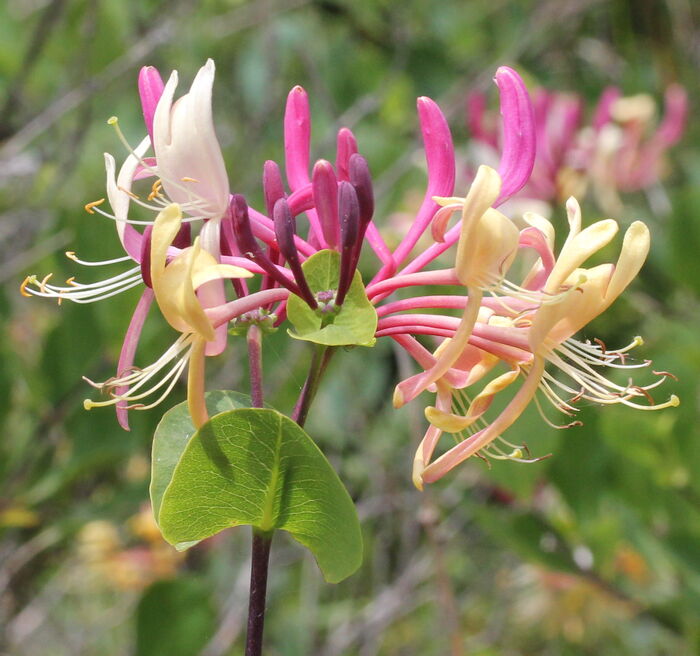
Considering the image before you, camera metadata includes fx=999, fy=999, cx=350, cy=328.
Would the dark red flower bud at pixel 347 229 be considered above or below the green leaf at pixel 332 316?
above

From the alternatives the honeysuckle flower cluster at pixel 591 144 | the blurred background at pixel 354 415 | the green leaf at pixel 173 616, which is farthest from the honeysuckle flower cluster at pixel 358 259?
the honeysuckle flower cluster at pixel 591 144

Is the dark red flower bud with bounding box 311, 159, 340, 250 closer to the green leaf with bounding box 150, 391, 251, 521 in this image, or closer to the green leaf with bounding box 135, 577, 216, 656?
the green leaf with bounding box 150, 391, 251, 521

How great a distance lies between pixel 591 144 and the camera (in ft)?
6.45

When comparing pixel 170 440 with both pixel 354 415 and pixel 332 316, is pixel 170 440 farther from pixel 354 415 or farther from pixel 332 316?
pixel 354 415

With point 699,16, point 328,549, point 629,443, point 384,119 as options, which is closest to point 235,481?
point 328,549

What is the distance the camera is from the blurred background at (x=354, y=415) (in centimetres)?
130

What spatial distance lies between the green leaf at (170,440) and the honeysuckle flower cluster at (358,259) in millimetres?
27

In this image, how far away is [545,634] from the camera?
209cm

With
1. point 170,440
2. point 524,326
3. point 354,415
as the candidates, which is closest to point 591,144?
point 354,415

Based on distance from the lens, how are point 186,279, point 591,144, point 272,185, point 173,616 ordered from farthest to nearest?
point 591,144, point 173,616, point 272,185, point 186,279

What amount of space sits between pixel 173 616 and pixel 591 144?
122 centimetres

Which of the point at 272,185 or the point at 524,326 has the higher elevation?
the point at 272,185

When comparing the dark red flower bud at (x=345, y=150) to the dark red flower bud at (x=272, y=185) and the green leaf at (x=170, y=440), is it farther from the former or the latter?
the green leaf at (x=170, y=440)

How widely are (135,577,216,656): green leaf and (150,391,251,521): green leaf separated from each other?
69 centimetres
